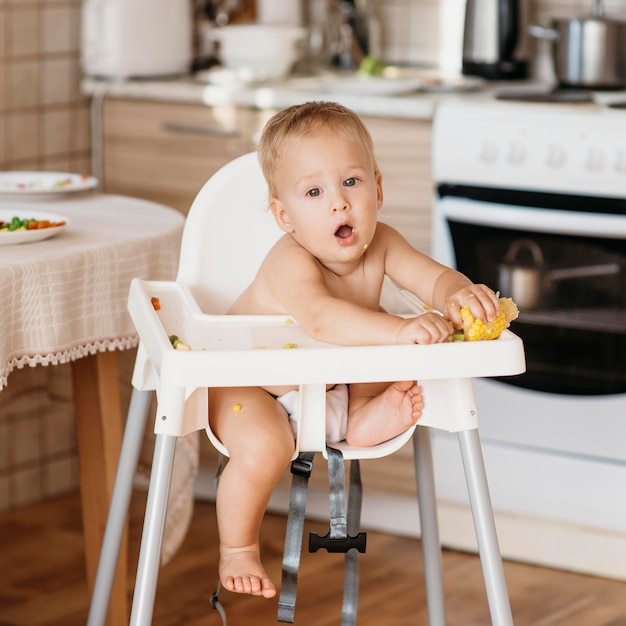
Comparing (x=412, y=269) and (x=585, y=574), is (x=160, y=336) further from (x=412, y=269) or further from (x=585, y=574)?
(x=585, y=574)

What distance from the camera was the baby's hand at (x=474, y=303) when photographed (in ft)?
4.86

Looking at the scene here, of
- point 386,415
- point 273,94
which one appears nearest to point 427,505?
point 386,415

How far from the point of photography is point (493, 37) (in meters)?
2.88

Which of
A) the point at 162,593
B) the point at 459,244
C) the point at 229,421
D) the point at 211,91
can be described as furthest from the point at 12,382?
the point at 229,421

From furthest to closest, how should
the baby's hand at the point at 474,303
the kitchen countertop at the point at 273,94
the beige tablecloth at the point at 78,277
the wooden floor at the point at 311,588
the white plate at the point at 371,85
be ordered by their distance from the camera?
the white plate at the point at 371,85 → the kitchen countertop at the point at 273,94 → the wooden floor at the point at 311,588 → the beige tablecloth at the point at 78,277 → the baby's hand at the point at 474,303

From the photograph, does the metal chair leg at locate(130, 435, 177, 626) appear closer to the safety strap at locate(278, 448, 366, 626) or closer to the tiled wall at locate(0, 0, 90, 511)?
the safety strap at locate(278, 448, 366, 626)

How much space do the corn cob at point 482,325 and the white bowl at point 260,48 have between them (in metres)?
1.56

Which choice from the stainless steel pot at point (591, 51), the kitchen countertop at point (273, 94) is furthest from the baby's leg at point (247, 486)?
the stainless steel pot at point (591, 51)

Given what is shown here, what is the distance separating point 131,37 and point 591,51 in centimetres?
102

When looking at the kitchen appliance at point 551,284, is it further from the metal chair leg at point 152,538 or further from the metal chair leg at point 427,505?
the metal chair leg at point 152,538

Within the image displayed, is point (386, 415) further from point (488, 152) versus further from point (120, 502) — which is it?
point (488, 152)

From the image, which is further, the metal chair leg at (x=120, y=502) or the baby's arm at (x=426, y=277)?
the metal chair leg at (x=120, y=502)

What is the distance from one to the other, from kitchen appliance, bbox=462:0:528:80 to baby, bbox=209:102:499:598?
4.51 ft

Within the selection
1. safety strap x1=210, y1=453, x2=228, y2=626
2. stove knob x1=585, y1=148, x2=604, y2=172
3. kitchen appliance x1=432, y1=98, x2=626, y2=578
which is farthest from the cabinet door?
safety strap x1=210, y1=453, x2=228, y2=626
